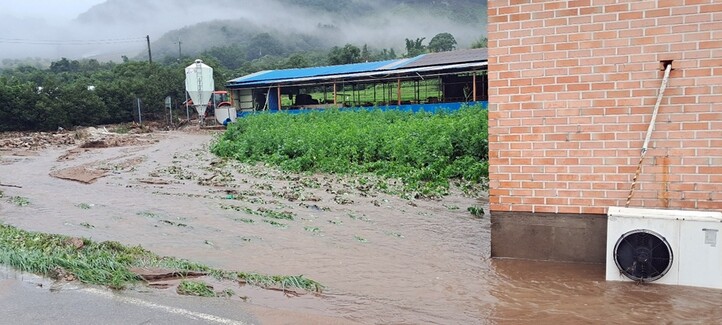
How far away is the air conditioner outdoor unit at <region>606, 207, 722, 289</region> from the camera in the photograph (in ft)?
16.3

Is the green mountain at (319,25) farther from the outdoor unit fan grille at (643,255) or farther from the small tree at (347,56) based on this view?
the outdoor unit fan grille at (643,255)

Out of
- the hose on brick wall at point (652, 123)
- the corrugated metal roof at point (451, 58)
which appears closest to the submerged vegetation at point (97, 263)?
the hose on brick wall at point (652, 123)

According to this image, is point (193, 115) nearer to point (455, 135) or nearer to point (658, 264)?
point (455, 135)

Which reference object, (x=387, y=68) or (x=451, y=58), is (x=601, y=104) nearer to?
(x=451, y=58)

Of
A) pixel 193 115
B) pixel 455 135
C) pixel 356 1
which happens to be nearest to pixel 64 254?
pixel 455 135

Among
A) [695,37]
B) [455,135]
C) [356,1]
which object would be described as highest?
[356,1]

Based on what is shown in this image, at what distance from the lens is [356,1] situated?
168m

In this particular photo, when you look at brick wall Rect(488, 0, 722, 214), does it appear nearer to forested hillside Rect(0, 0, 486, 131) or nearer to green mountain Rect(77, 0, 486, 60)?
forested hillside Rect(0, 0, 486, 131)

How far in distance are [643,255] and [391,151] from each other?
351 inches

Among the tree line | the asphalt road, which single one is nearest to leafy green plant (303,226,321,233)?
the asphalt road

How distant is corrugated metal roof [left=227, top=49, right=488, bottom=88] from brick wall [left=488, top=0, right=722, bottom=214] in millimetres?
21714

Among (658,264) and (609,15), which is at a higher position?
(609,15)

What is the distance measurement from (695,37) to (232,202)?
8.00m

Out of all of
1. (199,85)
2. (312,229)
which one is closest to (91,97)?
(199,85)
